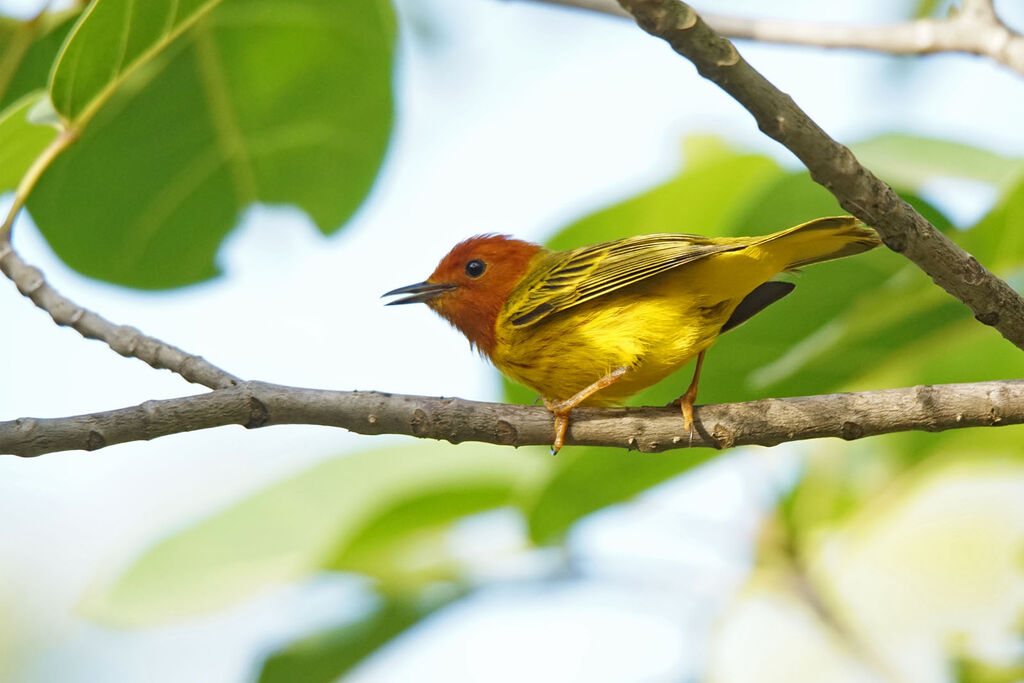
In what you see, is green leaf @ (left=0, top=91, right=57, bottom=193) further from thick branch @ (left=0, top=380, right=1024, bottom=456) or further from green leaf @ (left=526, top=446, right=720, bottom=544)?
green leaf @ (left=526, top=446, right=720, bottom=544)

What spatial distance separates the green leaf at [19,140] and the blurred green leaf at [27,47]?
292mm

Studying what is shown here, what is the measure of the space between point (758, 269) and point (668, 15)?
1.88m

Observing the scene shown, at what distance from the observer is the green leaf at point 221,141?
409cm

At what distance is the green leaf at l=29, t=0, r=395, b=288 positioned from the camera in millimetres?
4094

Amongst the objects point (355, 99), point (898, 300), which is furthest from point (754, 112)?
point (355, 99)

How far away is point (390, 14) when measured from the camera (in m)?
4.00

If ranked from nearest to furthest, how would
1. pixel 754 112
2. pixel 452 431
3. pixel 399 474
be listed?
pixel 754 112, pixel 452 431, pixel 399 474

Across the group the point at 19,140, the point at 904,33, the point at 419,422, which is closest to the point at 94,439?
the point at 419,422

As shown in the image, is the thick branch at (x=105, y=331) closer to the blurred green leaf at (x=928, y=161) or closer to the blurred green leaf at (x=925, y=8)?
the blurred green leaf at (x=928, y=161)

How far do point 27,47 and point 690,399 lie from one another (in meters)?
2.69

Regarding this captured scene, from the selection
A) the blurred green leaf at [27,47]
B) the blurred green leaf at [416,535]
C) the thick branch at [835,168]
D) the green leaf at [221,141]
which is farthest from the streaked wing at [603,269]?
the blurred green leaf at [27,47]

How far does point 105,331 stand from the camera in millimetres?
3057

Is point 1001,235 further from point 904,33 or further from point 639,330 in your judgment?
point 639,330

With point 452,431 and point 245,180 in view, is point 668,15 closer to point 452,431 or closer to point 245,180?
point 452,431
